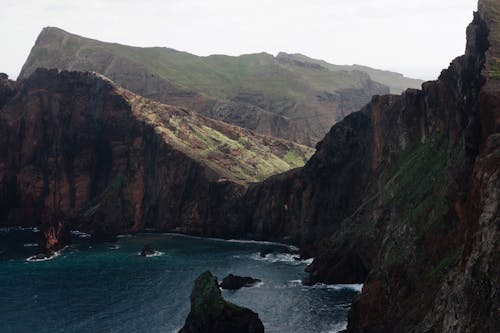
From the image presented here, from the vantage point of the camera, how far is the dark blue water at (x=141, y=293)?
126750 mm

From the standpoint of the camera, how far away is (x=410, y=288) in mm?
101125

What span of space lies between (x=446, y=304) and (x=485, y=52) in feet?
161

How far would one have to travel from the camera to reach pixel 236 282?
15225 centimetres

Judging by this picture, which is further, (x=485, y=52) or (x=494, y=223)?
(x=485, y=52)

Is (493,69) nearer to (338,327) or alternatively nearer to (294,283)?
(338,327)

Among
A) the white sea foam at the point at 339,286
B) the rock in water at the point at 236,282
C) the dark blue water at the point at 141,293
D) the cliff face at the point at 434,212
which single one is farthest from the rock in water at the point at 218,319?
the white sea foam at the point at 339,286

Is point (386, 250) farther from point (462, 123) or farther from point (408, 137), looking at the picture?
point (408, 137)

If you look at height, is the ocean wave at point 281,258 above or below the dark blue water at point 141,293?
above

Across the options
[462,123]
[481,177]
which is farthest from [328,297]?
[481,177]

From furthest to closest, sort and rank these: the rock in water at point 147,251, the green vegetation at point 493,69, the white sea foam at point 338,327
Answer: the rock in water at point 147,251 → the white sea foam at point 338,327 → the green vegetation at point 493,69

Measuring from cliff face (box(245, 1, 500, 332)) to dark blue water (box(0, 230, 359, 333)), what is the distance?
11.1m

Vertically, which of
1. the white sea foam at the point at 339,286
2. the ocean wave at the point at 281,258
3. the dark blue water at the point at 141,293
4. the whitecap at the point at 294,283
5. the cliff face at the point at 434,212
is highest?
the cliff face at the point at 434,212

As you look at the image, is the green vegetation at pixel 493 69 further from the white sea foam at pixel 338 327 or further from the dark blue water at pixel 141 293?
the dark blue water at pixel 141 293

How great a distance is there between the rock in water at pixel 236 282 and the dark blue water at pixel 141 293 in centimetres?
255
